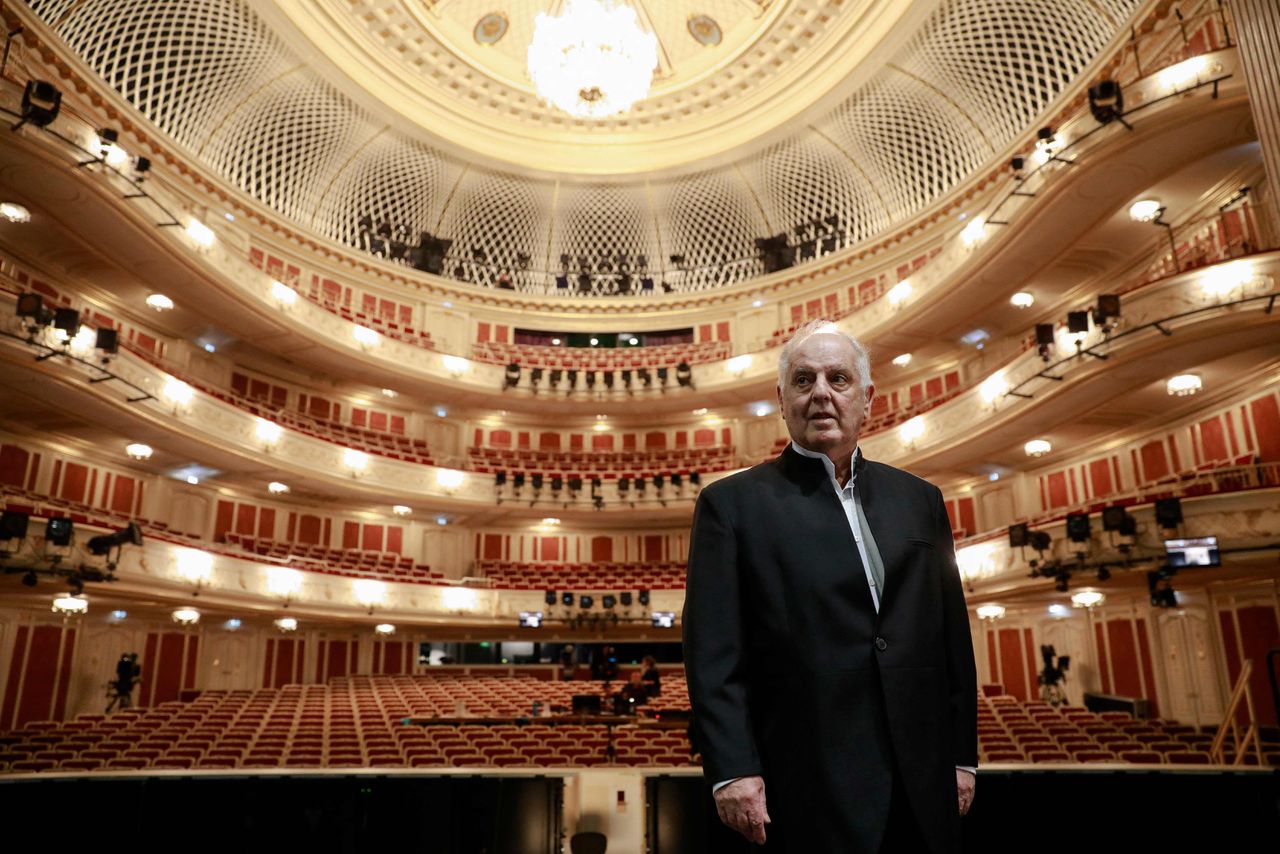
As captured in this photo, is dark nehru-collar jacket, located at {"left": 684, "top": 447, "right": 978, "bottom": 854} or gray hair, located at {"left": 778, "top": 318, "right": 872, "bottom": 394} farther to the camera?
gray hair, located at {"left": 778, "top": 318, "right": 872, "bottom": 394}

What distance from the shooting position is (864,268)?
82.8 ft

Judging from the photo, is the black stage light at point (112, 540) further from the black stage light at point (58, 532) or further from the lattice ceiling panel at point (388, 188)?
the lattice ceiling panel at point (388, 188)

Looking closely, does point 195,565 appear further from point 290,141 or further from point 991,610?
point 991,610

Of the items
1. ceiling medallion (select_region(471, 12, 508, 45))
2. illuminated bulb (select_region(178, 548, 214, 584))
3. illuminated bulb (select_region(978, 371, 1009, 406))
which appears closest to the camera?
illuminated bulb (select_region(178, 548, 214, 584))

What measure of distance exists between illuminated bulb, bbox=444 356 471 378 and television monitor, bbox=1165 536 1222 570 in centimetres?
2006

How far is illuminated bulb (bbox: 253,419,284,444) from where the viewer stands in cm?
1914

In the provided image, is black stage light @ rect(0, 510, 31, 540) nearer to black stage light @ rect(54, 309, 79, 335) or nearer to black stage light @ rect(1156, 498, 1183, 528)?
black stage light @ rect(54, 309, 79, 335)

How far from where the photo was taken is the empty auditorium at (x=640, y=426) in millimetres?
1943

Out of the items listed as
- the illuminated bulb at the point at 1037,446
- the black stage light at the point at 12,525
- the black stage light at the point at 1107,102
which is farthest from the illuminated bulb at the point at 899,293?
the black stage light at the point at 12,525

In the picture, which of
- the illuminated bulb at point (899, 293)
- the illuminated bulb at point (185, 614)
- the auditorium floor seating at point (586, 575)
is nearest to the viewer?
the illuminated bulb at point (185, 614)

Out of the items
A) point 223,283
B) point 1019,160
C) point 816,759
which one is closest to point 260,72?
point 223,283

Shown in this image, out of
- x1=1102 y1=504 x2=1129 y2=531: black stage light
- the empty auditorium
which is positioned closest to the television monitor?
the empty auditorium

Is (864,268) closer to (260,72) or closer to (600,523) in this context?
(600,523)

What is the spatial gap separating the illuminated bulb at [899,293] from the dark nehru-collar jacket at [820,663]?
65.0 ft
